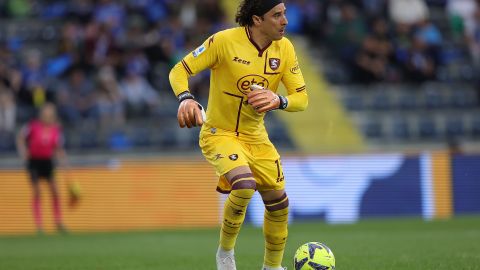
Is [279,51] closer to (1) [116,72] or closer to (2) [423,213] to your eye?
(2) [423,213]

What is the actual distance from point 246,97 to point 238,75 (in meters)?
0.22

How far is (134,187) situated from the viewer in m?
19.3

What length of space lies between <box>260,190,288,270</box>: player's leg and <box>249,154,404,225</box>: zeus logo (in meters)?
10.2

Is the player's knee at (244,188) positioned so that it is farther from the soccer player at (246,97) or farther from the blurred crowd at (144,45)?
the blurred crowd at (144,45)

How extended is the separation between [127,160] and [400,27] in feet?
27.5

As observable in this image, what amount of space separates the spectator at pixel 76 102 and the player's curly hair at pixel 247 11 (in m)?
12.3

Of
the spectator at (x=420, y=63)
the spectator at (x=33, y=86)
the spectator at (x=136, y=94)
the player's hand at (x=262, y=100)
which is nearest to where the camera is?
the player's hand at (x=262, y=100)

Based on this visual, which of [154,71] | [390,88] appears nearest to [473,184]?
[390,88]

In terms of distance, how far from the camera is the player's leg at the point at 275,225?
8969 millimetres

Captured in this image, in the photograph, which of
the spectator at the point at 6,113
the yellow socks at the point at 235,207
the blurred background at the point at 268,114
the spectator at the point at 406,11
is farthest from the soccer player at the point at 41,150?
the spectator at the point at 406,11

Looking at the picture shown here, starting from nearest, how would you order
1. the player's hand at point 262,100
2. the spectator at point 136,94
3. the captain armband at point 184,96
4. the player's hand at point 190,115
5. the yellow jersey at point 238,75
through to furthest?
the player's hand at point 190,115 < the player's hand at point 262,100 < the captain armband at point 184,96 < the yellow jersey at point 238,75 < the spectator at point 136,94

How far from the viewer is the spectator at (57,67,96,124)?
21047mm

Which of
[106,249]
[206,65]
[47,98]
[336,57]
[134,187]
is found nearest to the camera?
[206,65]

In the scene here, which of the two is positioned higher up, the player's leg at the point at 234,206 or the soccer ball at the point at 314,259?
the player's leg at the point at 234,206
